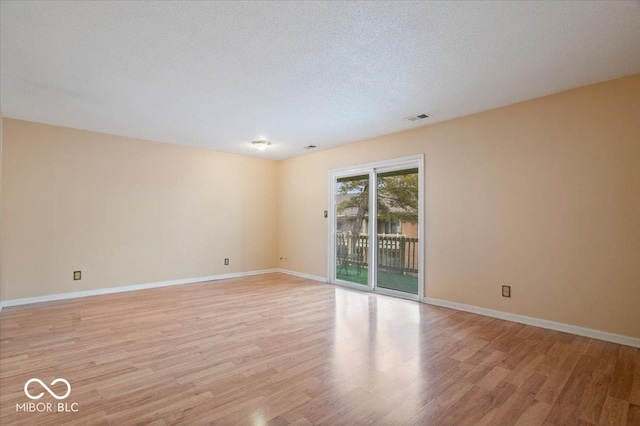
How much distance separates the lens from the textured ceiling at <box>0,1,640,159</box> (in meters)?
2.01

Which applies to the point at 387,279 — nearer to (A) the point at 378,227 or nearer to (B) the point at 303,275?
(A) the point at 378,227

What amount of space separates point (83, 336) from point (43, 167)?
9.15 ft

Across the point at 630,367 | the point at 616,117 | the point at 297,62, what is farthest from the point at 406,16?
the point at 630,367

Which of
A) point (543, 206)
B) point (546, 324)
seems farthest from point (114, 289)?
point (543, 206)

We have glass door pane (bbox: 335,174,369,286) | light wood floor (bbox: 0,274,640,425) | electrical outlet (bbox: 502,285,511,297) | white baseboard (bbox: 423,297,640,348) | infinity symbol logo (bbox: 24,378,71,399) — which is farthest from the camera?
glass door pane (bbox: 335,174,369,286)

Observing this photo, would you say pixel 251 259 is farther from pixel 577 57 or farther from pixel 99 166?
pixel 577 57

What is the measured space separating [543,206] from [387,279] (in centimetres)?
245

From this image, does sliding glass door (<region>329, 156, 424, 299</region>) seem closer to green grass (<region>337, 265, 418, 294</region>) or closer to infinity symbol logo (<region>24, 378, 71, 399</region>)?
green grass (<region>337, 265, 418, 294</region>)

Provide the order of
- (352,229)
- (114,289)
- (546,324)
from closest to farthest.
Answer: (546,324) < (114,289) < (352,229)

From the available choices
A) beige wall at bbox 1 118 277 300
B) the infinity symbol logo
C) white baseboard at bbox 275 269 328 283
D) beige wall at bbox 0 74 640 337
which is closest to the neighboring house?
beige wall at bbox 0 74 640 337

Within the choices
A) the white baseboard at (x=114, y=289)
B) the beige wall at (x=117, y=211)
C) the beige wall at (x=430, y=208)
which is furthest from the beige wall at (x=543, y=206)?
the white baseboard at (x=114, y=289)

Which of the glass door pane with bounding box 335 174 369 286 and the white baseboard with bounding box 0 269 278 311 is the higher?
the glass door pane with bounding box 335 174 369 286

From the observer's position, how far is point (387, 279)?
16.5 feet

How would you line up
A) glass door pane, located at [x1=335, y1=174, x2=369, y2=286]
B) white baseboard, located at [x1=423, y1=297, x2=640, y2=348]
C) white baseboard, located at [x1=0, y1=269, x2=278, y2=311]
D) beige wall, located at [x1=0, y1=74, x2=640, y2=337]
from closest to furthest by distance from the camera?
white baseboard, located at [x1=423, y1=297, x2=640, y2=348]
beige wall, located at [x1=0, y1=74, x2=640, y2=337]
white baseboard, located at [x1=0, y1=269, x2=278, y2=311]
glass door pane, located at [x1=335, y1=174, x2=369, y2=286]
